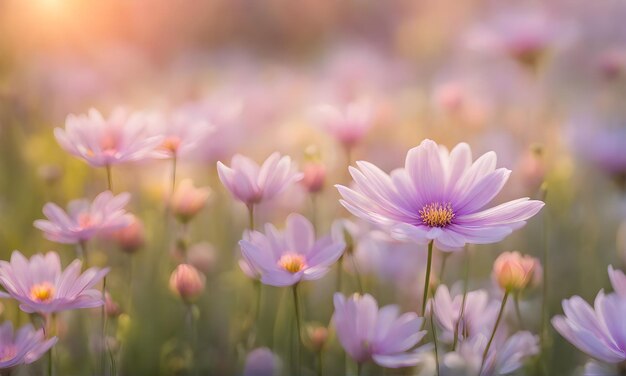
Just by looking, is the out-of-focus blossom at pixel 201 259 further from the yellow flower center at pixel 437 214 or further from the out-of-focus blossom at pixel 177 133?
the yellow flower center at pixel 437 214

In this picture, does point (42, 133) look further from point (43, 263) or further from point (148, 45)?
point (148, 45)

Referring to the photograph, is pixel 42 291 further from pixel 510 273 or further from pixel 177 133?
pixel 510 273

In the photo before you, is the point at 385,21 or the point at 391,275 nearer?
the point at 391,275

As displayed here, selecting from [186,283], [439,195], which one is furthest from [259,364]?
[439,195]

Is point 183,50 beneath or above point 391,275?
above

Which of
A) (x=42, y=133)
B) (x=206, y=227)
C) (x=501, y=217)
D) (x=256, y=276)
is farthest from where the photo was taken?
(x=206, y=227)

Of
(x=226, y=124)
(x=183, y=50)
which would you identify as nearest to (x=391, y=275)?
(x=226, y=124)

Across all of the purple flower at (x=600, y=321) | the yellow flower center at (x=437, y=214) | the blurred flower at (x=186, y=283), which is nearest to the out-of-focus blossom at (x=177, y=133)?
the blurred flower at (x=186, y=283)
